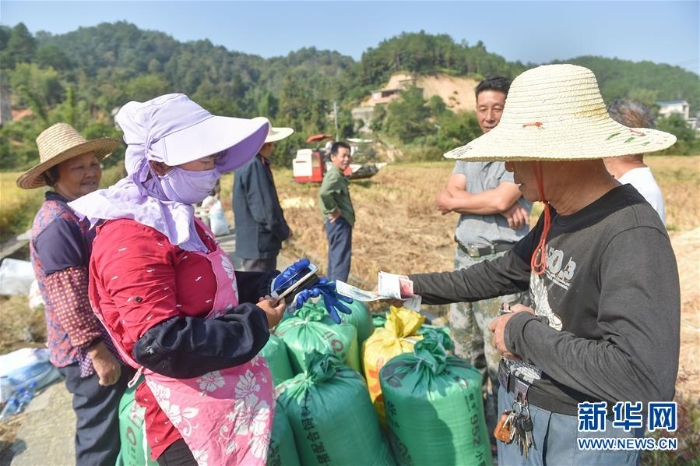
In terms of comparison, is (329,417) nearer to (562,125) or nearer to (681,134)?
(562,125)

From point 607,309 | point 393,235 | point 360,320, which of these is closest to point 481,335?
point 360,320

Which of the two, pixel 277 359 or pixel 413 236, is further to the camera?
pixel 413 236

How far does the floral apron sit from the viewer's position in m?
1.36

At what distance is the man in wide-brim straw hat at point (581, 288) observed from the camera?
108cm

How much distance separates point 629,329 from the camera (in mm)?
1073

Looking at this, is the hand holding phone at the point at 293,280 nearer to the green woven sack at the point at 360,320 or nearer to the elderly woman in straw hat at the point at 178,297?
the elderly woman in straw hat at the point at 178,297

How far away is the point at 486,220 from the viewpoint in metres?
2.68

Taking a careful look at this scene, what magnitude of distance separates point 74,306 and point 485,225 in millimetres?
2149

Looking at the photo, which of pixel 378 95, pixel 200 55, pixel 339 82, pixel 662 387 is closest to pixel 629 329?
pixel 662 387

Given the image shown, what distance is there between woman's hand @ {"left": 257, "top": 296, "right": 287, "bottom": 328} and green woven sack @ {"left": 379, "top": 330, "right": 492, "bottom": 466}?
85 centimetres

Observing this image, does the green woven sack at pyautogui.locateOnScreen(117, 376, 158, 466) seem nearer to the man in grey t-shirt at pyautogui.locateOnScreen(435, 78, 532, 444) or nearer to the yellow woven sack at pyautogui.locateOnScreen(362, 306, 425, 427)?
the yellow woven sack at pyautogui.locateOnScreen(362, 306, 425, 427)

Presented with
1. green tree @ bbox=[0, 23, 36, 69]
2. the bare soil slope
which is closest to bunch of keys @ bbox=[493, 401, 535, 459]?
the bare soil slope

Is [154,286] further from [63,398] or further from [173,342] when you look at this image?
[63,398]

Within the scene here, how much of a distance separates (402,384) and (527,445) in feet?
2.34
